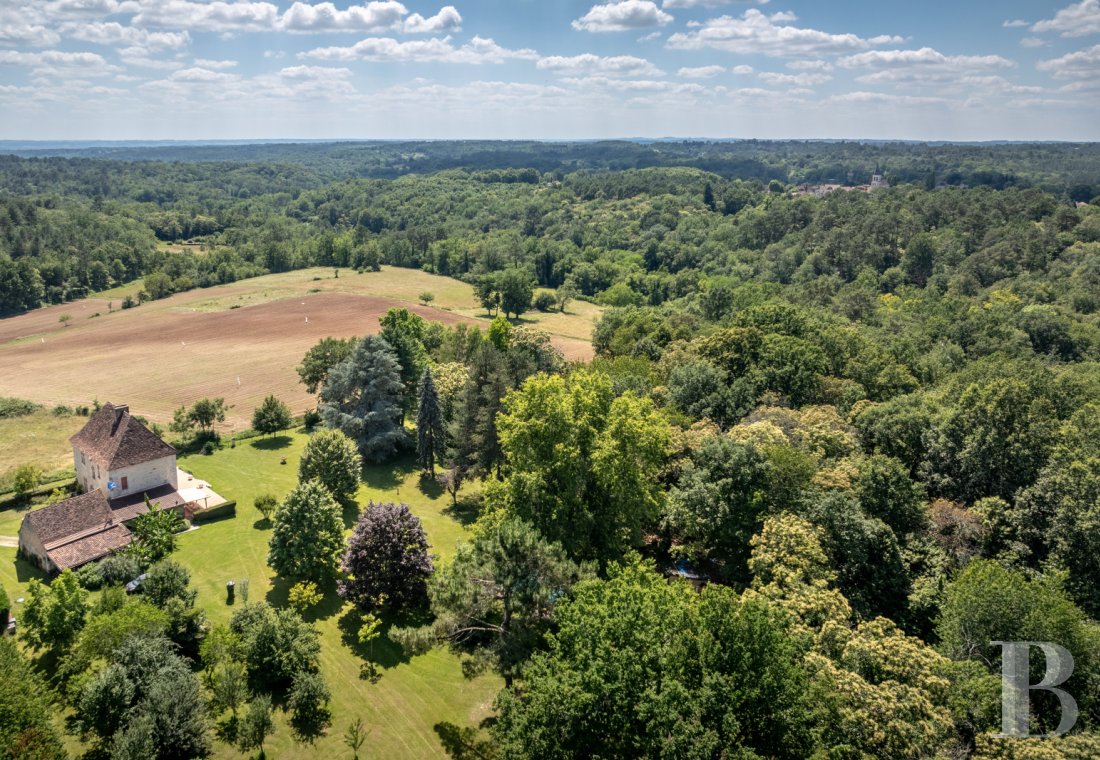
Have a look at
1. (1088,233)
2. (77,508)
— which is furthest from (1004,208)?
(77,508)

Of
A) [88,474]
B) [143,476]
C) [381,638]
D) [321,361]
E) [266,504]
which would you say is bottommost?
[381,638]

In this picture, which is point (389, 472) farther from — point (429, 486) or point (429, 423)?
point (429, 423)

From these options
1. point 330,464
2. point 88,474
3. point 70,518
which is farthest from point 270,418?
point 70,518

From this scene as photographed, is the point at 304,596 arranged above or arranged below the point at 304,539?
below

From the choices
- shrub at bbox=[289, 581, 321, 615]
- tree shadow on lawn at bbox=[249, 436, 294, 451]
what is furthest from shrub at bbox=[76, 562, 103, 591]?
tree shadow on lawn at bbox=[249, 436, 294, 451]

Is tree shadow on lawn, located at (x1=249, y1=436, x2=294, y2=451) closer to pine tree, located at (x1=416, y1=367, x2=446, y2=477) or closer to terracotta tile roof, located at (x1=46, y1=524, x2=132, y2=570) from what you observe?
pine tree, located at (x1=416, y1=367, x2=446, y2=477)

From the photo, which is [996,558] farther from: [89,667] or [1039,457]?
[89,667]

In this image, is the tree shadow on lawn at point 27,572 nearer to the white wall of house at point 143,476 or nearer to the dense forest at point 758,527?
the white wall of house at point 143,476
